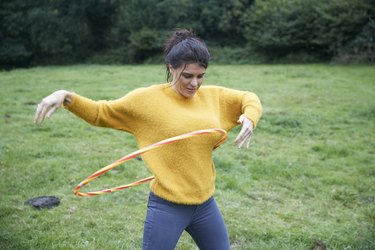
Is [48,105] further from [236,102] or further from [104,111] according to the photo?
[236,102]

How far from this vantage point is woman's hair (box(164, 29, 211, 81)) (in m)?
2.66

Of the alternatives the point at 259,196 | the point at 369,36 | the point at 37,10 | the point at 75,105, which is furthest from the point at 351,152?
the point at 37,10

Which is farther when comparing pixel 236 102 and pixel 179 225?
pixel 236 102

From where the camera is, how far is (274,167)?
7.11m

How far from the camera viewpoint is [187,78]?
106 inches

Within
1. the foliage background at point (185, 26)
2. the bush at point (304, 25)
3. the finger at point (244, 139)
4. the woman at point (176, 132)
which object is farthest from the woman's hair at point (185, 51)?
the bush at point (304, 25)

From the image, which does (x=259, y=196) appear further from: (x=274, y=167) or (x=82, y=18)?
(x=82, y=18)

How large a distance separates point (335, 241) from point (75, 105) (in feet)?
11.8

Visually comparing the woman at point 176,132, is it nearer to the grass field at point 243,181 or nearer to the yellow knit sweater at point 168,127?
the yellow knit sweater at point 168,127

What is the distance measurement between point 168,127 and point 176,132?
0.06m

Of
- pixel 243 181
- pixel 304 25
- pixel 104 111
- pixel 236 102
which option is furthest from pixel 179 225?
pixel 304 25

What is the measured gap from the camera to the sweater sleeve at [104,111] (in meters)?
2.61

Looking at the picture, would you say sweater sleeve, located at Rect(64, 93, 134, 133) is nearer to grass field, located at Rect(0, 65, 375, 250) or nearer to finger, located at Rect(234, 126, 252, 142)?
finger, located at Rect(234, 126, 252, 142)

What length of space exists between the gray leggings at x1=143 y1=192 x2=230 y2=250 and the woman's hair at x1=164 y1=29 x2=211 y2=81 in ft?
3.07
